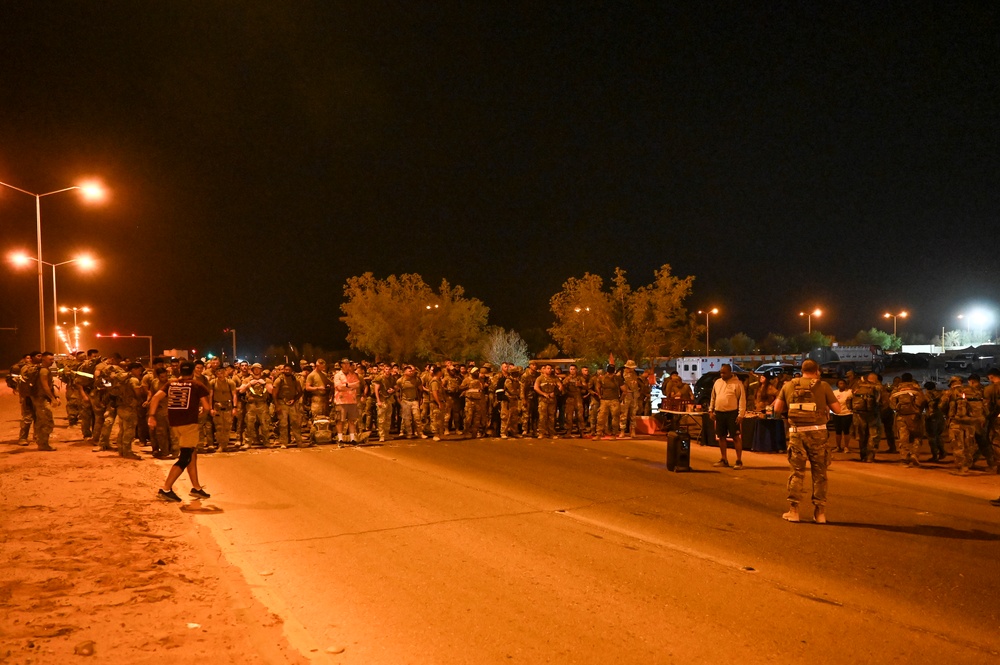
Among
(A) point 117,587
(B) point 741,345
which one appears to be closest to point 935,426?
(A) point 117,587

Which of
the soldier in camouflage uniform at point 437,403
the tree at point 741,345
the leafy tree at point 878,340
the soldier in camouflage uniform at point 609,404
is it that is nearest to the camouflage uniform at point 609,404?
the soldier in camouflage uniform at point 609,404

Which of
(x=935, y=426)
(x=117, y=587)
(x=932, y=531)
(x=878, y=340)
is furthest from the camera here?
(x=878, y=340)

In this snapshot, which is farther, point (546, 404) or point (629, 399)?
point (629, 399)

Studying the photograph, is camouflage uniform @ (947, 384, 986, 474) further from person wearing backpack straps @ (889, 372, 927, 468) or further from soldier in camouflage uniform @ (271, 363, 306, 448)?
soldier in camouflage uniform @ (271, 363, 306, 448)

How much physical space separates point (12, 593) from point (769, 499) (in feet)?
29.6

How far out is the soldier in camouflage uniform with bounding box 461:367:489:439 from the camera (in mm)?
18453

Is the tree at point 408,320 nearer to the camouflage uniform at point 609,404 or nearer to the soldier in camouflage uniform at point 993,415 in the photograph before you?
the camouflage uniform at point 609,404

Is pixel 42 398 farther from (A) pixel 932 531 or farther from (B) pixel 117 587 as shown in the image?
(A) pixel 932 531

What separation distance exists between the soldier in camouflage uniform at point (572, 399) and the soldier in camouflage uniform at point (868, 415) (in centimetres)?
653

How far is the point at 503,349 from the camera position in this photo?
2694 inches

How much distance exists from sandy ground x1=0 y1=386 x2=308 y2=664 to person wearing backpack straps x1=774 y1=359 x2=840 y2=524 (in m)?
Result: 6.47

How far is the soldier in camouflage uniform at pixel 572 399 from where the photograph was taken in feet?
61.6

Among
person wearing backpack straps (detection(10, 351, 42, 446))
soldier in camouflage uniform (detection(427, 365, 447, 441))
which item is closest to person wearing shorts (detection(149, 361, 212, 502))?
person wearing backpack straps (detection(10, 351, 42, 446))

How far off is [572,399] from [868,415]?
22.7ft
